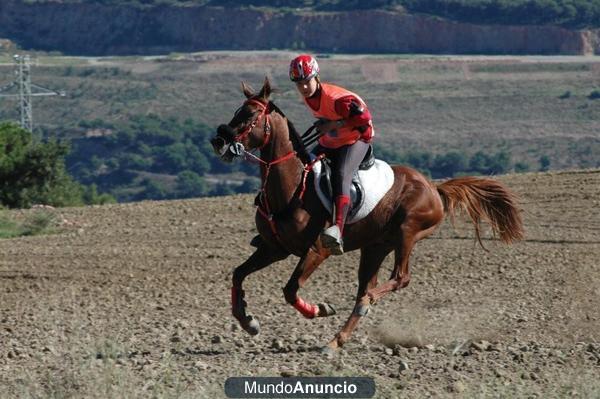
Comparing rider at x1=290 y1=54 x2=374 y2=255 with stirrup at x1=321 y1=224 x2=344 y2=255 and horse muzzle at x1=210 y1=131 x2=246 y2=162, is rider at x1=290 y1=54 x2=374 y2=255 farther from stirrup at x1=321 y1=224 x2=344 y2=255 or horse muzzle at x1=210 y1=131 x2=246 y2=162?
horse muzzle at x1=210 y1=131 x2=246 y2=162

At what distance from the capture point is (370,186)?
10.4m

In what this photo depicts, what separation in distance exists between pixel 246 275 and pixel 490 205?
8.23 feet

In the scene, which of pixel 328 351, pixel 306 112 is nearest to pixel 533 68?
pixel 306 112

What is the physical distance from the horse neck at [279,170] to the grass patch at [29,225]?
807cm

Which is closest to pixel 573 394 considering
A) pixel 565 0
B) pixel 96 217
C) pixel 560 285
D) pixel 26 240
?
pixel 560 285

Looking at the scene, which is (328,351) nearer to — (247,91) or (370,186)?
(370,186)

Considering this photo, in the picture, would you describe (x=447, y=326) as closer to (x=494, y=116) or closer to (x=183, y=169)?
(x=183, y=169)

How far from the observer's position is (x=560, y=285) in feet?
42.6

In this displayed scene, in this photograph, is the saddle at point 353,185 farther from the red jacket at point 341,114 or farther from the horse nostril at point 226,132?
the horse nostril at point 226,132

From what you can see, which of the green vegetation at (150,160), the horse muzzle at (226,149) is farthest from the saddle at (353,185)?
the green vegetation at (150,160)

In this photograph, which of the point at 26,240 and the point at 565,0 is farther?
the point at 565,0

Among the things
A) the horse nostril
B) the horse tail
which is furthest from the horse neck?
the horse tail

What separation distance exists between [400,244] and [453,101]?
6436cm

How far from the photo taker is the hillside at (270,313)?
8.63m
